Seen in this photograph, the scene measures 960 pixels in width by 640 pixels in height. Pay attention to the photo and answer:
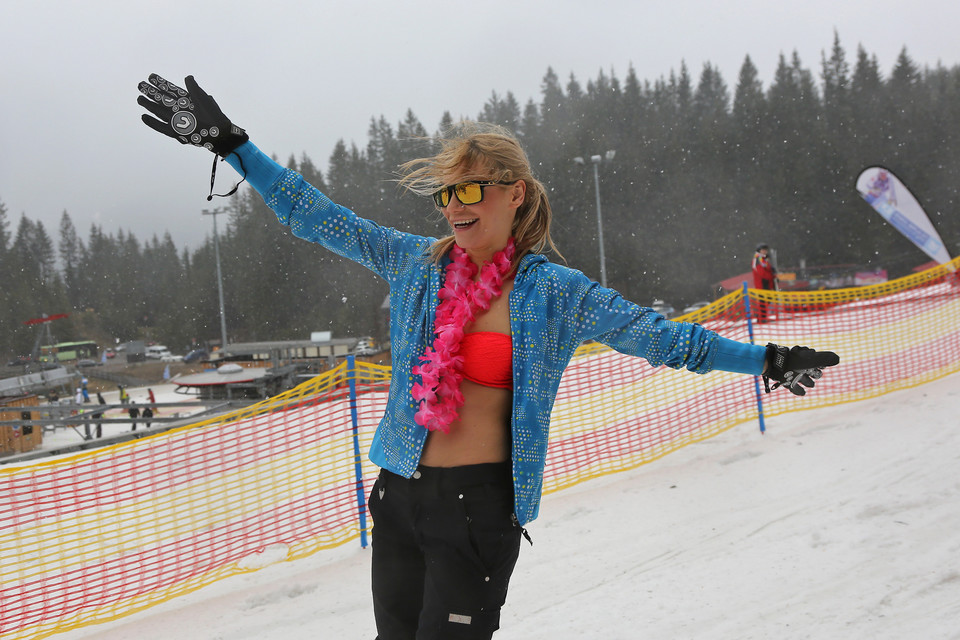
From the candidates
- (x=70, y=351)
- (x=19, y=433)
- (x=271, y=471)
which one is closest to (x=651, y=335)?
(x=271, y=471)

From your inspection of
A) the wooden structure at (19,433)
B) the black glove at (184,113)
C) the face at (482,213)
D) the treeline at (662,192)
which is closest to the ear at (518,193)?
the face at (482,213)

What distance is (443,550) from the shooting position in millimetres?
1870

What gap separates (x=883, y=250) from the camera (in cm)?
4969

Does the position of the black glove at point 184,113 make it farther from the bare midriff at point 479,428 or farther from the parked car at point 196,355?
the parked car at point 196,355

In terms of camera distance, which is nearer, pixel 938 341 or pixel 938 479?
pixel 938 479

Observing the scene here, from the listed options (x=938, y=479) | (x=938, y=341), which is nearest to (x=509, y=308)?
(x=938, y=479)

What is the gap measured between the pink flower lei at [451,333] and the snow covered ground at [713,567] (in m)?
2.04

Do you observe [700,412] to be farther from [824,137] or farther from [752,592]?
[824,137]

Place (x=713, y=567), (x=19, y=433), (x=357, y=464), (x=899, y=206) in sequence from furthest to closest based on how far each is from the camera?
(x=19, y=433) → (x=899, y=206) → (x=357, y=464) → (x=713, y=567)

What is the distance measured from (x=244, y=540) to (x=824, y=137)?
6290cm

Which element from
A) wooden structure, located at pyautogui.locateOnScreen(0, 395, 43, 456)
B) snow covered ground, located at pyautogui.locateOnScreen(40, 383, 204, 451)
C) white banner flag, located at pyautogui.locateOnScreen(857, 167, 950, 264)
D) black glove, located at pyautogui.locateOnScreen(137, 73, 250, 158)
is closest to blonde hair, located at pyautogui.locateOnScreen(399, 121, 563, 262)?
black glove, located at pyautogui.locateOnScreen(137, 73, 250, 158)

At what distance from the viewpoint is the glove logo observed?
2.04 metres

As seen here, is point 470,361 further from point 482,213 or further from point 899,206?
point 899,206

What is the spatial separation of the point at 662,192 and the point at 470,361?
57.7 m
